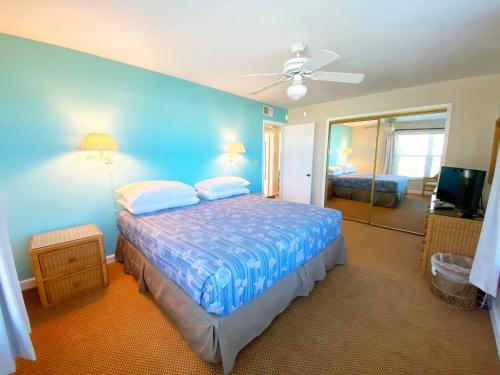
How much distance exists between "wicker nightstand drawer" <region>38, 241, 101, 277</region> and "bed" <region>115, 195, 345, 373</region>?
1.06 ft

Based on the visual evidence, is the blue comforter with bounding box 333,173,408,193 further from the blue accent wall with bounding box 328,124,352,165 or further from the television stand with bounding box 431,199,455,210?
the television stand with bounding box 431,199,455,210

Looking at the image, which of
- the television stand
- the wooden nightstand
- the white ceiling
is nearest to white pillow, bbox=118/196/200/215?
the wooden nightstand

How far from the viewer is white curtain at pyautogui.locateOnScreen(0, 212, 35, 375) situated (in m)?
0.81

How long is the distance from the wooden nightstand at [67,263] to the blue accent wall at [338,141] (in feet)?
13.7

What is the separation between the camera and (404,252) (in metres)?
2.90

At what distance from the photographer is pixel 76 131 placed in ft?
7.39

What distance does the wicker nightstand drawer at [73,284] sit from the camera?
1.86 meters

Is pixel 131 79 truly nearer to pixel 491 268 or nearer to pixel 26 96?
pixel 26 96

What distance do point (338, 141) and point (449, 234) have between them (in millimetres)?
2577

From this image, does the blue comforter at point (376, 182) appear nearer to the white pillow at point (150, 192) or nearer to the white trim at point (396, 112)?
the white trim at point (396, 112)

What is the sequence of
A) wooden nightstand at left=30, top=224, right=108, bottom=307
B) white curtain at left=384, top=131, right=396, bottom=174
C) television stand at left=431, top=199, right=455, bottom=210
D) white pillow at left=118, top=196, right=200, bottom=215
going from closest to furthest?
wooden nightstand at left=30, top=224, right=108, bottom=307 < white pillow at left=118, top=196, right=200, bottom=215 < television stand at left=431, top=199, right=455, bottom=210 < white curtain at left=384, top=131, right=396, bottom=174

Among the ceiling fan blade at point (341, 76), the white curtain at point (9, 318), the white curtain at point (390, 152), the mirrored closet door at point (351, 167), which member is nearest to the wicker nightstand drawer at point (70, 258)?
the white curtain at point (9, 318)

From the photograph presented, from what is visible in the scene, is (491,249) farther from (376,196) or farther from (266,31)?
(376,196)

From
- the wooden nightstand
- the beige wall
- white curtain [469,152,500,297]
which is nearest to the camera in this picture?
white curtain [469,152,500,297]
